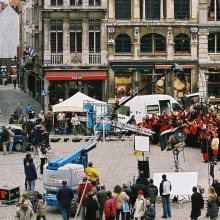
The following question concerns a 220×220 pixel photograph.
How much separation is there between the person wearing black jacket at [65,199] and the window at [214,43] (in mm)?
33334

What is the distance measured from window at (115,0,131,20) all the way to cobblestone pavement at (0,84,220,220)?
13.7 metres

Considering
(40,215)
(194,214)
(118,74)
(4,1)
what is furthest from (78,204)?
(4,1)

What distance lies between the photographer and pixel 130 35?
52.8 meters

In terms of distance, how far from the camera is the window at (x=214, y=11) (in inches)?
2112

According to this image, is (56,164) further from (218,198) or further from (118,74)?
(118,74)

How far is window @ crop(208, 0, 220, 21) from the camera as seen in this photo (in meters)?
53.7

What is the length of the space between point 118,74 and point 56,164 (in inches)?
1143

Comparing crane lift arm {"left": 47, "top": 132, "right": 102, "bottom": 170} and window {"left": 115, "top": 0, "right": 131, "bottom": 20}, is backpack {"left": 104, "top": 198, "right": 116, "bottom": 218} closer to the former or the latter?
crane lift arm {"left": 47, "top": 132, "right": 102, "bottom": 170}

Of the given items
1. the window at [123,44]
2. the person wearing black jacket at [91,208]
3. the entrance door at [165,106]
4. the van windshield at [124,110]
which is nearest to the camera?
the person wearing black jacket at [91,208]

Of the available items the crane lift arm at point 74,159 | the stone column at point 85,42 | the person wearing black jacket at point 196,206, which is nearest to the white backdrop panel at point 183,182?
the crane lift arm at point 74,159

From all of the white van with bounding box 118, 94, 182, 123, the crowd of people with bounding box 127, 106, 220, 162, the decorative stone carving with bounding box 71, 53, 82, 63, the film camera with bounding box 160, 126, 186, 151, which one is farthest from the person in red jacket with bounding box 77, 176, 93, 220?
the decorative stone carving with bounding box 71, 53, 82, 63

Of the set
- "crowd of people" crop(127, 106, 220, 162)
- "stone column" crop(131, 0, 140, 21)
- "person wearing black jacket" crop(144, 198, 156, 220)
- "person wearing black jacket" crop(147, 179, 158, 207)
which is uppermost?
"stone column" crop(131, 0, 140, 21)

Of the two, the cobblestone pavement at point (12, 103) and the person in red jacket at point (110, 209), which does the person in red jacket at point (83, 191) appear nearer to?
the person in red jacket at point (110, 209)

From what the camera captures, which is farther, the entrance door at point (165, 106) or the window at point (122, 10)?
the window at point (122, 10)
